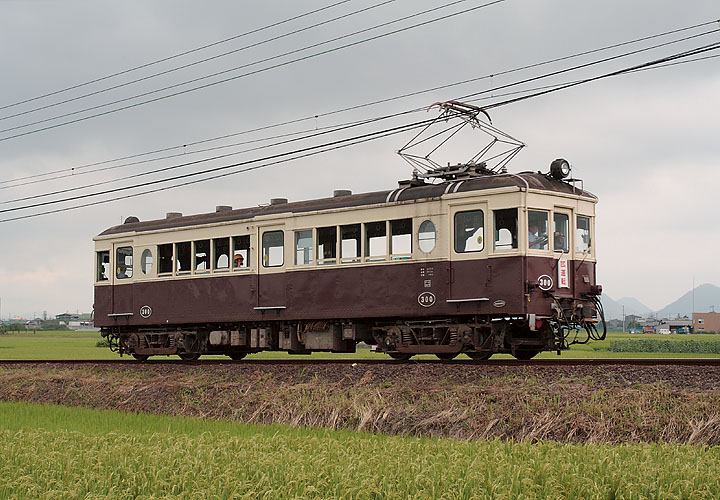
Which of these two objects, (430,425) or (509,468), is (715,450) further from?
(430,425)

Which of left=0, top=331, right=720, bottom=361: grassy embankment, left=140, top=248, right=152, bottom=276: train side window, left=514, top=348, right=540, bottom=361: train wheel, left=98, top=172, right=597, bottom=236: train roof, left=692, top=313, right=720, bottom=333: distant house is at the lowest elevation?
left=692, top=313, right=720, bottom=333: distant house

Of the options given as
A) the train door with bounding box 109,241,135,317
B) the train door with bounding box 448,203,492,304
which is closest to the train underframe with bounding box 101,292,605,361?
the train door with bounding box 448,203,492,304

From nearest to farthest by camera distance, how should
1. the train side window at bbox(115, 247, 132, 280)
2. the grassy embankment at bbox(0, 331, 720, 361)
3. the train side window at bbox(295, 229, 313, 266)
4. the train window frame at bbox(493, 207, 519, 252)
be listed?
the train window frame at bbox(493, 207, 519, 252) < the train side window at bbox(295, 229, 313, 266) < the train side window at bbox(115, 247, 132, 280) < the grassy embankment at bbox(0, 331, 720, 361)

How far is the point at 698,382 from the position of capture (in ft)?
42.7

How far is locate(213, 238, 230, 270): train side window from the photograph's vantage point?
21.1m

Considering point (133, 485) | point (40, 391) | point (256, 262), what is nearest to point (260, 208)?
point (256, 262)

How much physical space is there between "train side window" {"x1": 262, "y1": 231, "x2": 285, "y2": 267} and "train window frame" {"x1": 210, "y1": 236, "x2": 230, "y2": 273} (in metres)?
1.31

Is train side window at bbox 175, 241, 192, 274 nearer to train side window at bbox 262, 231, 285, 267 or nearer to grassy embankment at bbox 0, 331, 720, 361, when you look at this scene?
train side window at bbox 262, 231, 285, 267

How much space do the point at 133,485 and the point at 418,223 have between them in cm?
998

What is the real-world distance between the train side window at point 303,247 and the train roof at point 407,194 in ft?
1.78

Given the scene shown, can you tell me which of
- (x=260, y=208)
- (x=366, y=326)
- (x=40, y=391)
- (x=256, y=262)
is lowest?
(x=40, y=391)

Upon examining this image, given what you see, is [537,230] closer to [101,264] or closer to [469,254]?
[469,254]

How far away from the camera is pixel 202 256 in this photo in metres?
21.7

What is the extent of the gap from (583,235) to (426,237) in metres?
3.31
